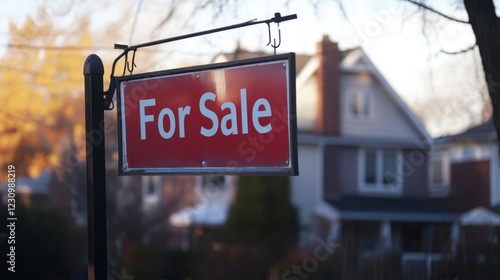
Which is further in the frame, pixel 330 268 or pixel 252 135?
pixel 330 268

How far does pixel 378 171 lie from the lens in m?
30.6

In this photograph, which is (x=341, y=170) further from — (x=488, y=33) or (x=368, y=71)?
(x=488, y=33)

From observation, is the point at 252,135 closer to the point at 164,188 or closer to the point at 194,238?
the point at 194,238

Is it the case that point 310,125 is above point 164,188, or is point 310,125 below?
above

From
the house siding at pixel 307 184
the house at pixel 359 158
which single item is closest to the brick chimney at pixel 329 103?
the house at pixel 359 158

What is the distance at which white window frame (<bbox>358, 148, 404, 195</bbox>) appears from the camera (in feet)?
99.3

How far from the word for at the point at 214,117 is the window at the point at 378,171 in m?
25.7

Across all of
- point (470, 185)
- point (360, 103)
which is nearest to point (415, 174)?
point (470, 185)

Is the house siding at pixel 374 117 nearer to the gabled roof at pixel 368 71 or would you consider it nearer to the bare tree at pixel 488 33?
the gabled roof at pixel 368 71

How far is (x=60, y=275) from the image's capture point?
2181 centimetres

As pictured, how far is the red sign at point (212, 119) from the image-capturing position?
171 inches

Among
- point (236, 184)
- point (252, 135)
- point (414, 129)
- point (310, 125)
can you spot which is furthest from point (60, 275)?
point (252, 135)

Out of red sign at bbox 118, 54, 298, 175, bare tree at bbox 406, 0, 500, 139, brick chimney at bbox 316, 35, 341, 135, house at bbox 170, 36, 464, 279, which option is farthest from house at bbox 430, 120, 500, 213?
red sign at bbox 118, 54, 298, 175

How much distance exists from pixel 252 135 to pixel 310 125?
985 inches
